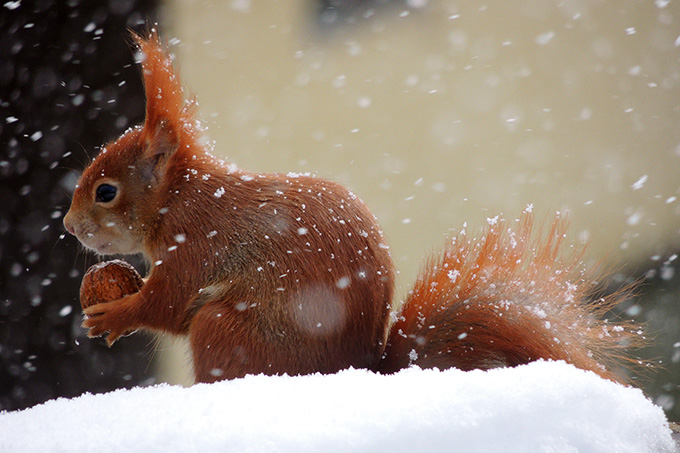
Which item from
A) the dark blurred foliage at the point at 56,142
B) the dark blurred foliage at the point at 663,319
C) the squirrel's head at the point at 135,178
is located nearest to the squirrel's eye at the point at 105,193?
the squirrel's head at the point at 135,178

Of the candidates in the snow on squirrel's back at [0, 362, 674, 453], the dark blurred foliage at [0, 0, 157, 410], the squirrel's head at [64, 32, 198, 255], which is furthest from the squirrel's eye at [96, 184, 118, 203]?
the dark blurred foliage at [0, 0, 157, 410]

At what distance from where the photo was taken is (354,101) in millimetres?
1181

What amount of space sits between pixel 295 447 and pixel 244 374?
16cm

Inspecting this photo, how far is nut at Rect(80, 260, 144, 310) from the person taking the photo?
547 millimetres

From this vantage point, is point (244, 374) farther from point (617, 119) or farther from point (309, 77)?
point (617, 119)

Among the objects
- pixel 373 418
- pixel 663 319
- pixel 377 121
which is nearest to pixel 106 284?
pixel 373 418

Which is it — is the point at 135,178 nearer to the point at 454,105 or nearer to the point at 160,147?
the point at 160,147

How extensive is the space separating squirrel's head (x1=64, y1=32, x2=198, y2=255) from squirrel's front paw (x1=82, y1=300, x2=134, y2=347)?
0.05m

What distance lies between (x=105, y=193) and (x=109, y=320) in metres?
0.11

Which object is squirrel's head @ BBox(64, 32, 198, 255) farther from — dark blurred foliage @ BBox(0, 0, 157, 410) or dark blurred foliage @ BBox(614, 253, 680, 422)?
dark blurred foliage @ BBox(614, 253, 680, 422)

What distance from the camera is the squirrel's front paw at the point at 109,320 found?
52 centimetres

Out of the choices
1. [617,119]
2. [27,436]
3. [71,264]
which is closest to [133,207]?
[27,436]

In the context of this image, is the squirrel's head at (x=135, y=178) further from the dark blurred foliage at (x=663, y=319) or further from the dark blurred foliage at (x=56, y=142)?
the dark blurred foliage at (x=663, y=319)

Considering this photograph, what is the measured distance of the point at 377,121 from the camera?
3.91 ft
